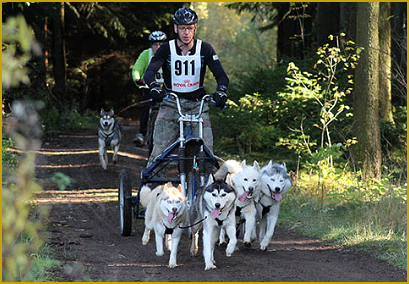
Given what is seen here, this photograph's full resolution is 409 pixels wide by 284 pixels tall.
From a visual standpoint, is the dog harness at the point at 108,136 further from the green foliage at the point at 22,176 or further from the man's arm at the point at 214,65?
the green foliage at the point at 22,176

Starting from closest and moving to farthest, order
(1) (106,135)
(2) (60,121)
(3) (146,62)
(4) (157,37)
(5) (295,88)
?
(4) (157,37), (3) (146,62), (5) (295,88), (1) (106,135), (2) (60,121)

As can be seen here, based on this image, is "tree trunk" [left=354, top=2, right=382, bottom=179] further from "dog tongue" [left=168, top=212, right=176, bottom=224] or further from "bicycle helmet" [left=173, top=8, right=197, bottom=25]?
"dog tongue" [left=168, top=212, right=176, bottom=224]

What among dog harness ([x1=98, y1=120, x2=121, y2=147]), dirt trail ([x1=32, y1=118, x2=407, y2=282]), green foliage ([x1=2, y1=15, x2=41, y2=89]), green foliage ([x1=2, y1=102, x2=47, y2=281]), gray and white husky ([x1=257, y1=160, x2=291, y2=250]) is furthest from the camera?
dog harness ([x1=98, y1=120, x2=121, y2=147])

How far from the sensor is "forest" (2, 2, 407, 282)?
1131cm

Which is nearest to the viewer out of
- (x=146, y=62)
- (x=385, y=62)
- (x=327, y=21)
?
(x=146, y=62)

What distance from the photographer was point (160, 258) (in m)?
7.29

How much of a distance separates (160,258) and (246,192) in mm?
1187

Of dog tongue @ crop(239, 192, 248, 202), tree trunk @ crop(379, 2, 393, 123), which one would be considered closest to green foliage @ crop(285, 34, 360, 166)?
tree trunk @ crop(379, 2, 393, 123)

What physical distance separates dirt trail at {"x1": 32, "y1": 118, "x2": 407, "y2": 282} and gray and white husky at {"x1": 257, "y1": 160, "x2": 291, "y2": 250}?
296 mm

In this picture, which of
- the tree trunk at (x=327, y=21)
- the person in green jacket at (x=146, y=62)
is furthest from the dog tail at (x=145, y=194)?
the tree trunk at (x=327, y=21)

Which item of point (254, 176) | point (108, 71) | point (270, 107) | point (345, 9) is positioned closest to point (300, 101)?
point (270, 107)

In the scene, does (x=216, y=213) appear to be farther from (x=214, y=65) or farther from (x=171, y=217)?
(x=214, y=65)

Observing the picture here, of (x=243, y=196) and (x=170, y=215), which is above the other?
(x=243, y=196)

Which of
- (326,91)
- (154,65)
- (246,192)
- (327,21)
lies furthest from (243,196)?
(327,21)
